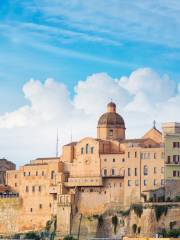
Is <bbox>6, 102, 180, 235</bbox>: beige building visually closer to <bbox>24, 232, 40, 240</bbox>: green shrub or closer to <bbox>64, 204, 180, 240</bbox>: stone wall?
<bbox>64, 204, 180, 240</bbox>: stone wall

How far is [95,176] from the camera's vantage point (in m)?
97.8

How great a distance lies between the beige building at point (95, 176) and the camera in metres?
94.4

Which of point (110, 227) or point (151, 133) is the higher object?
point (151, 133)

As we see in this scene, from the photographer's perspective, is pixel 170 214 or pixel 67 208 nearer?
pixel 170 214

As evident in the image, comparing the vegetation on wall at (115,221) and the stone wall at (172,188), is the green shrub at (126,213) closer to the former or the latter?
the vegetation on wall at (115,221)

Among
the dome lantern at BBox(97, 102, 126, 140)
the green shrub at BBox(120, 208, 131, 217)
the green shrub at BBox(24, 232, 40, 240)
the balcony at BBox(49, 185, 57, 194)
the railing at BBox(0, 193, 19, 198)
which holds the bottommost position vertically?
the green shrub at BBox(24, 232, 40, 240)

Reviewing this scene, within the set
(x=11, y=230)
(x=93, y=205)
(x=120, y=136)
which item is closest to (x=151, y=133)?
(x=120, y=136)

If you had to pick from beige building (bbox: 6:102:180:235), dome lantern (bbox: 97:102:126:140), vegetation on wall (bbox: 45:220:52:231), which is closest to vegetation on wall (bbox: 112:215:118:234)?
beige building (bbox: 6:102:180:235)

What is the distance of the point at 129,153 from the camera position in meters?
95.6

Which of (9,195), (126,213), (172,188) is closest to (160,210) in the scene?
(172,188)

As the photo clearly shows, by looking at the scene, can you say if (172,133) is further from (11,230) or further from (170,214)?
(11,230)

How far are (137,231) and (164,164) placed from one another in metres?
6.72

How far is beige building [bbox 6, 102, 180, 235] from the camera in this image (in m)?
94.4

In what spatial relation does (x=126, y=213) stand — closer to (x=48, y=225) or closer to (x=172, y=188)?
(x=172, y=188)
